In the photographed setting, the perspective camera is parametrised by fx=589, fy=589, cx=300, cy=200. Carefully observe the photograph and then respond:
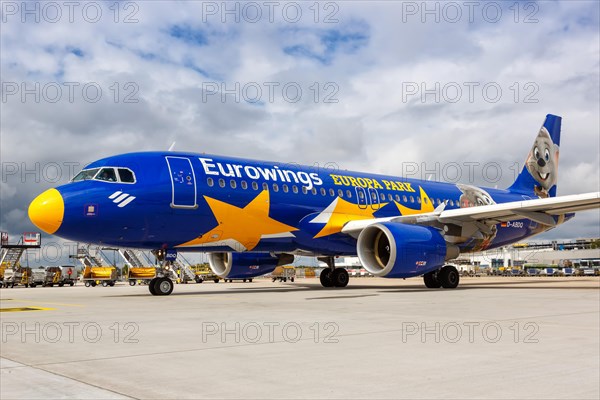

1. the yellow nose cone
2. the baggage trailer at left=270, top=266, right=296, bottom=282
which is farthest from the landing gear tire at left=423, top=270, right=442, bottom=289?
the baggage trailer at left=270, top=266, right=296, bottom=282

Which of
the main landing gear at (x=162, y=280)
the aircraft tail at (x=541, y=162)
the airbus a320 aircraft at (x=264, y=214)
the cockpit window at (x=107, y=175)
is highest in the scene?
the aircraft tail at (x=541, y=162)

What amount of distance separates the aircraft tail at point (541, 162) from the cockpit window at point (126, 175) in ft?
60.4

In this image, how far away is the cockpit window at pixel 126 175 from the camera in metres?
15.6

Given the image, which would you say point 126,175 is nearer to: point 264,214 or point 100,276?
point 264,214

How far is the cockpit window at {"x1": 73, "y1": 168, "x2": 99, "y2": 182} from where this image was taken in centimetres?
1552

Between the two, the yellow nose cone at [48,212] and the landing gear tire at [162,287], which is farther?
the landing gear tire at [162,287]

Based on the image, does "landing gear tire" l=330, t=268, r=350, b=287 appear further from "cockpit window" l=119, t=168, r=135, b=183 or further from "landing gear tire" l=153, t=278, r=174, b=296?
"cockpit window" l=119, t=168, r=135, b=183

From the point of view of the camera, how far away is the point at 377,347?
6.26 meters

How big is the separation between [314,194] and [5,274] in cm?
2886

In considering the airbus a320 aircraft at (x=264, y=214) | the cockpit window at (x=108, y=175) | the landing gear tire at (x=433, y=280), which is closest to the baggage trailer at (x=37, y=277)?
the airbus a320 aircraft at (x=264, y=214)

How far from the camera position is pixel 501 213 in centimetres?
1803

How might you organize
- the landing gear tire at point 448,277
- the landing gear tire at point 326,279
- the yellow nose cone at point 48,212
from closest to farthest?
the yellow nose cone at point 48,212 < the landing gear tire at point 448,277 < the landing gear tire at point 326,279

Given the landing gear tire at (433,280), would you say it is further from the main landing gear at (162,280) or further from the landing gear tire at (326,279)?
the main landing gear at (162,280)

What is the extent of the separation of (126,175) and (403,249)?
25.6ft
